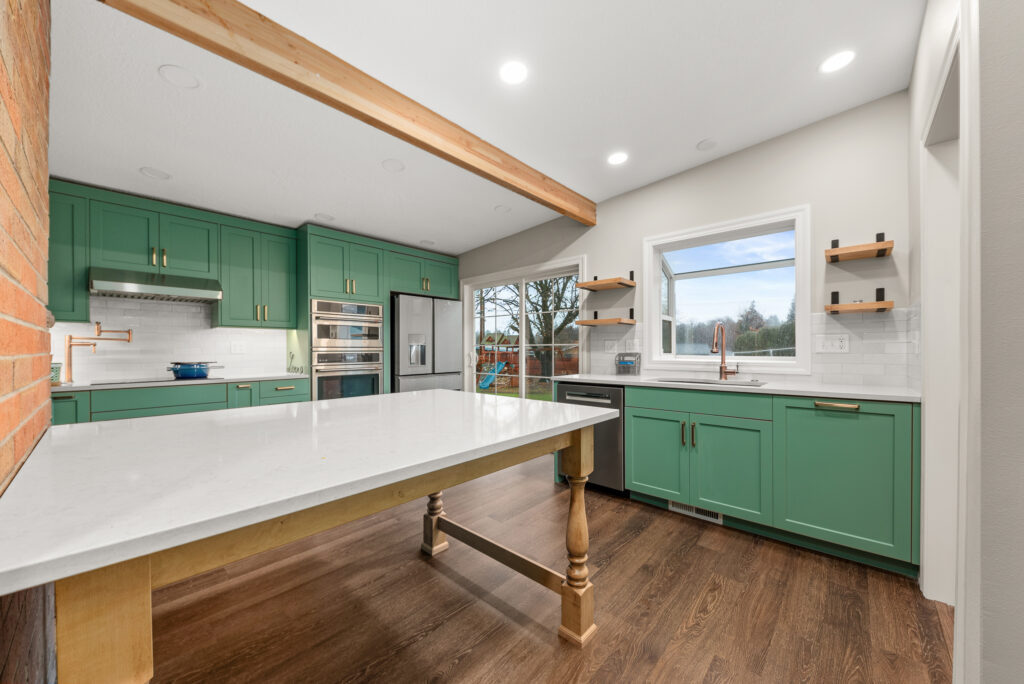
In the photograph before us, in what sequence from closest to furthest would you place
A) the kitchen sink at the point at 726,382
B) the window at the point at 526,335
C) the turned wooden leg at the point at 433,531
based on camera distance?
the turned wooden leg at the point at 433,531 < the kitchen sink at the point at 726,382 < the window at the point at 526,335

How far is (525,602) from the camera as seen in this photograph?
172 cm

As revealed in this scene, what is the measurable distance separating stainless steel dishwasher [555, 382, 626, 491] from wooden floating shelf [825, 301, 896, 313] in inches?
52.8

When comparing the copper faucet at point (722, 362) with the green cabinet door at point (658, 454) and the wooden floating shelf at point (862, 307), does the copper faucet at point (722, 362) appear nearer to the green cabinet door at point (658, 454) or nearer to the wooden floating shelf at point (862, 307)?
the green cabinet door at point (658, 454)

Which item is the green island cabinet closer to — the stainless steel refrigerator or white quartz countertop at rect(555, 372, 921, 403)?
white quartz countertop at rect(555, 372, 921, 403)

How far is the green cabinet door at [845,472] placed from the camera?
1.86 metres

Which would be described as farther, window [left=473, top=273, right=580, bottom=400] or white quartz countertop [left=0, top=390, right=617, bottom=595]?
window [left=473, top=273, right=580, bottom=400]

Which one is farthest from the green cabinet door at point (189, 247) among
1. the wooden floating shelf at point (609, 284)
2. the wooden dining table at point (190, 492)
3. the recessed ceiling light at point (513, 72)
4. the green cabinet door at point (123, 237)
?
the wooden floating shelf at point (609, 284)

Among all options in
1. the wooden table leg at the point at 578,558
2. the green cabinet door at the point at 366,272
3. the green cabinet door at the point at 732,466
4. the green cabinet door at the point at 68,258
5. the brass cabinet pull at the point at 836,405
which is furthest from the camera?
the green cabinet door at the point at 366,272

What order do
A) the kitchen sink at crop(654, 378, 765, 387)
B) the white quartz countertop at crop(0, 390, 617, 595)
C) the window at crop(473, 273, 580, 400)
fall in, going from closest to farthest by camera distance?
1. the white quartz countertop at crop(0, 390, 617, 595)
2. the kitchen sink at crop(654, 378, 765, 387)
3. the window at crop(473, 273, 580, 400)

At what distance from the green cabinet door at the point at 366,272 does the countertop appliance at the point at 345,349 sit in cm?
12

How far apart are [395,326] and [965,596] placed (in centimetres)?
446

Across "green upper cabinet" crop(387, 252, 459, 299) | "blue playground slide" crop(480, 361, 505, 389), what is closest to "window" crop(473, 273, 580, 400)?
"blue playground slide" crop(480, 361, 505, 389)

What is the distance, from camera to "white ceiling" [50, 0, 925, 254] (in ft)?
5.58

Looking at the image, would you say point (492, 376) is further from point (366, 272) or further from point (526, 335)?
point (366, 272)
